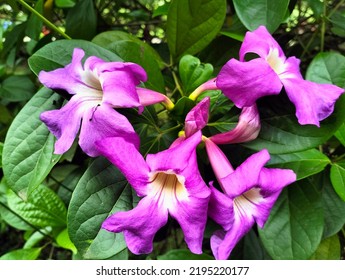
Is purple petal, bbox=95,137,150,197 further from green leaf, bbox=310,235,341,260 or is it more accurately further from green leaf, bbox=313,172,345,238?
green leaf, bbox=310,235,341,260

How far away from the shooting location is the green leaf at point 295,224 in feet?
2.77

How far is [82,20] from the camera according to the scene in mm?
1197

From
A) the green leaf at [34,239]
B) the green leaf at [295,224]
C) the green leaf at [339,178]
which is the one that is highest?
the green leaf at [339,178]

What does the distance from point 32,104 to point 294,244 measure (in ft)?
1.91

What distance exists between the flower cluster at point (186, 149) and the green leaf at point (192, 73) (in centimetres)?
13

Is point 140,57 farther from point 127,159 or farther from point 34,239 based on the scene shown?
point 34,239

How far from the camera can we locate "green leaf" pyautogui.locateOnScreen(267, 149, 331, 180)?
817 millimetres

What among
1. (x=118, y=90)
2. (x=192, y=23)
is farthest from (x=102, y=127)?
(x=192, y=23)

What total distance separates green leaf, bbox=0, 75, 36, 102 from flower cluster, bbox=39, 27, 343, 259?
0.68 metres

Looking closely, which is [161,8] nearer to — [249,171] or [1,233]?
[249,171]

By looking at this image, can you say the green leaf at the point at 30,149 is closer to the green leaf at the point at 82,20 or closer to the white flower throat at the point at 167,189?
the white flower throat at the point at 167,189

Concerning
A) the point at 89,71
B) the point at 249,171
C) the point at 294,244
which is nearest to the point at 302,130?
the point at 249,171

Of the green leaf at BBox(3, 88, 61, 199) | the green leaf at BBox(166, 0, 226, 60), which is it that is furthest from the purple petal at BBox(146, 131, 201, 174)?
the green leaf at BBox(166, 0, 226, 60)

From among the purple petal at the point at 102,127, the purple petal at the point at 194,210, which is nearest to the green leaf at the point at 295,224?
the purple petal at the point at 194,210
